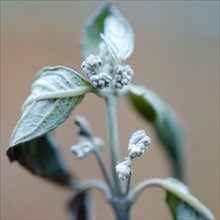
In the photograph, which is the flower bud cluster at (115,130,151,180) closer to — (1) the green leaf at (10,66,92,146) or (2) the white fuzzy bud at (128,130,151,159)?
(2) the white fuzzy bud at (128,130,151,159)

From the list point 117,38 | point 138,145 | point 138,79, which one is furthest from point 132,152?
point 138,79

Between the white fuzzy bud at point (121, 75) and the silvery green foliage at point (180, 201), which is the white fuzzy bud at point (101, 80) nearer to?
the white fuzzy bud at point (121, 75)

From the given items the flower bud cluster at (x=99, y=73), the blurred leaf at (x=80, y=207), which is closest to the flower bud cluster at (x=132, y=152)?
the flower bud cluster at (x=99, y=73)

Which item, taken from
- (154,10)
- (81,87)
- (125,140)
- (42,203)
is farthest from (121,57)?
(154,10)

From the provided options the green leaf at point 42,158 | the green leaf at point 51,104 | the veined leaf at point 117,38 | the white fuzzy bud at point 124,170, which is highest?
the veined leaf at point 117,38

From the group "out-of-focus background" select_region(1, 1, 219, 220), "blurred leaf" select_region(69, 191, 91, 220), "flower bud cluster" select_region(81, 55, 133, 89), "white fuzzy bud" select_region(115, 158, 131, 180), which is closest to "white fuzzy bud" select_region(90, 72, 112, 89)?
"flower bud cluster" select_region(81, 55, 133, 89)

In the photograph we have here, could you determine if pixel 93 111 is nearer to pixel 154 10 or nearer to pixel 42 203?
pixel 42 203
